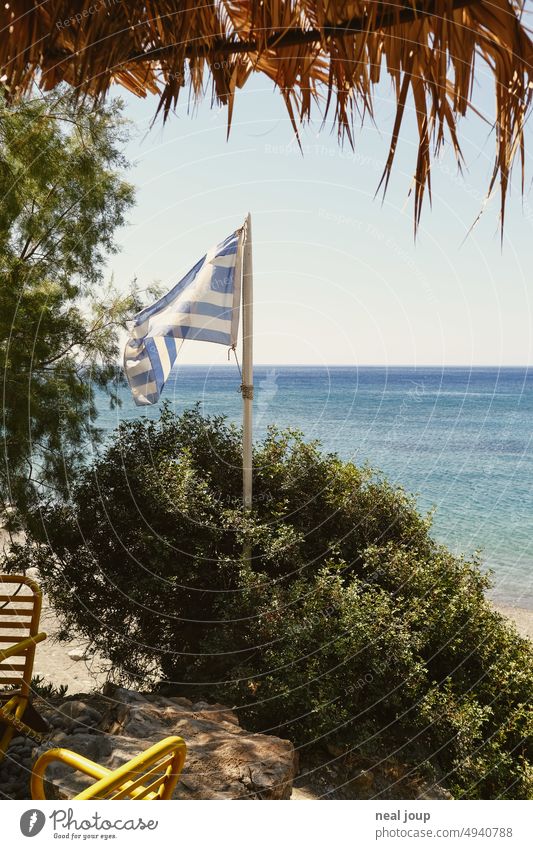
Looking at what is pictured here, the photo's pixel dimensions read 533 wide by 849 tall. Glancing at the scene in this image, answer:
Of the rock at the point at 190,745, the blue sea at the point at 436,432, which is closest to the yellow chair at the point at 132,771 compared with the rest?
the rock at the point at 190,745

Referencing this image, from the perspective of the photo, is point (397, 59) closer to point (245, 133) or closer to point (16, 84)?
point (245, 133)

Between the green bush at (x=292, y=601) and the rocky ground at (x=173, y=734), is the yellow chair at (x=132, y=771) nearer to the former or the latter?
the rocky ground at (x=173, y=734)

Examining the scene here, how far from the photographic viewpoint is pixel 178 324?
4.47m

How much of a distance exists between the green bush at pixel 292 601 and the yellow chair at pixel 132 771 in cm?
165

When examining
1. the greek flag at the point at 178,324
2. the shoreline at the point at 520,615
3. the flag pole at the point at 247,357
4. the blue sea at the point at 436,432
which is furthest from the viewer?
the blue sea at the point at 436,432

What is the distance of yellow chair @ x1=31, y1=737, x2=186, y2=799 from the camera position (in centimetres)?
186

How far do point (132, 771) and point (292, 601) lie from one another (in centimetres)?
245

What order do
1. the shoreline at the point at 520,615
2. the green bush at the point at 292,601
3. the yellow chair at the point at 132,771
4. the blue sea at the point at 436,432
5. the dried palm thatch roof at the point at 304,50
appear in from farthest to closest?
the blue sea at the point at 436,432 → the shoreline at the point at 520,615 → the green bush at the point at 292,601 → the dried palm thatch roof at the point at 304,50 → the yellow chair at the point at 132,771

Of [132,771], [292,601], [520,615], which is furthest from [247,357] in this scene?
[520,615]

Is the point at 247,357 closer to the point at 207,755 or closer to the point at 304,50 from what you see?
the point at 304,50

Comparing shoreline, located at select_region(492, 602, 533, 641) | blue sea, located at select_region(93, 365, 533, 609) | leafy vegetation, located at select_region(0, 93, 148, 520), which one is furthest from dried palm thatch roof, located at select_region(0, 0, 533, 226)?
shoreline, located at select_region(492, 602, 533, 641)

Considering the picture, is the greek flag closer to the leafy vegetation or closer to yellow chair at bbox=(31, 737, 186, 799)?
the leafy vegetation

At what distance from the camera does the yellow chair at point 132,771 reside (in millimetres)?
1857
